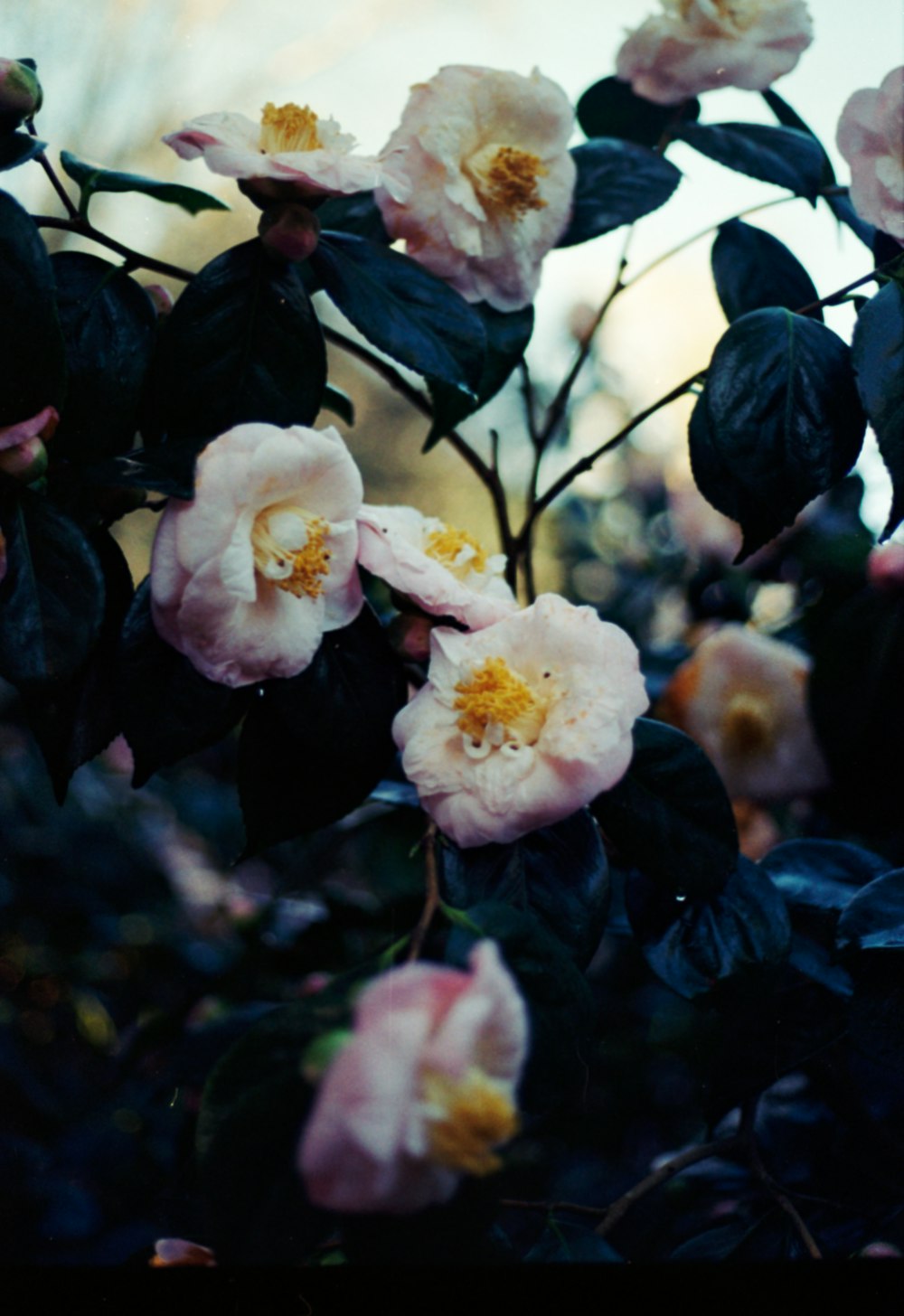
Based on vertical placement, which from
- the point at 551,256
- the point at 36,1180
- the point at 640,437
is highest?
the point at 551,256

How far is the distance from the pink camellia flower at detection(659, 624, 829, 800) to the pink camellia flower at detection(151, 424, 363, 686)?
350 millimetres

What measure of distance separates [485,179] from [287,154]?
124 millimetres

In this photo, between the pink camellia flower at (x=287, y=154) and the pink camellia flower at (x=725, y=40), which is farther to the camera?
the pink camellia flower at (x=725, y=40)

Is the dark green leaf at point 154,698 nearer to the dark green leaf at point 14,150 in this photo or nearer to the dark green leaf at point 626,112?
the dark green leaf at point 14,150

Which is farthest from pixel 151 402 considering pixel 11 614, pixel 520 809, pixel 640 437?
pixel 640 437

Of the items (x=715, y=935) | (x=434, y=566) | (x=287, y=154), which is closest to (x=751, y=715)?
(x=715, y=935)

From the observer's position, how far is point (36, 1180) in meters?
0.64

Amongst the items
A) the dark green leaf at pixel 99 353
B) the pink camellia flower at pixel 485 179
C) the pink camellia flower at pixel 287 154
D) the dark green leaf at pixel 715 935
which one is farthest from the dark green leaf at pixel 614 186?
the dark green leaf at pixel 715 935

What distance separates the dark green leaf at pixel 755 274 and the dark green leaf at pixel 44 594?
360 millimetres

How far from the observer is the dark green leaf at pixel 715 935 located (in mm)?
468

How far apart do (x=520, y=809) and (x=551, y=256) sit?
1.09 feet

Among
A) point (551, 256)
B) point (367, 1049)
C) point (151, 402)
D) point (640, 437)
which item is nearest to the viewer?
point (367, 1049)

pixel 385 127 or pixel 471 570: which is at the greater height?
pixel 385 127

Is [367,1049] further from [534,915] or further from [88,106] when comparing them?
[88,106]
